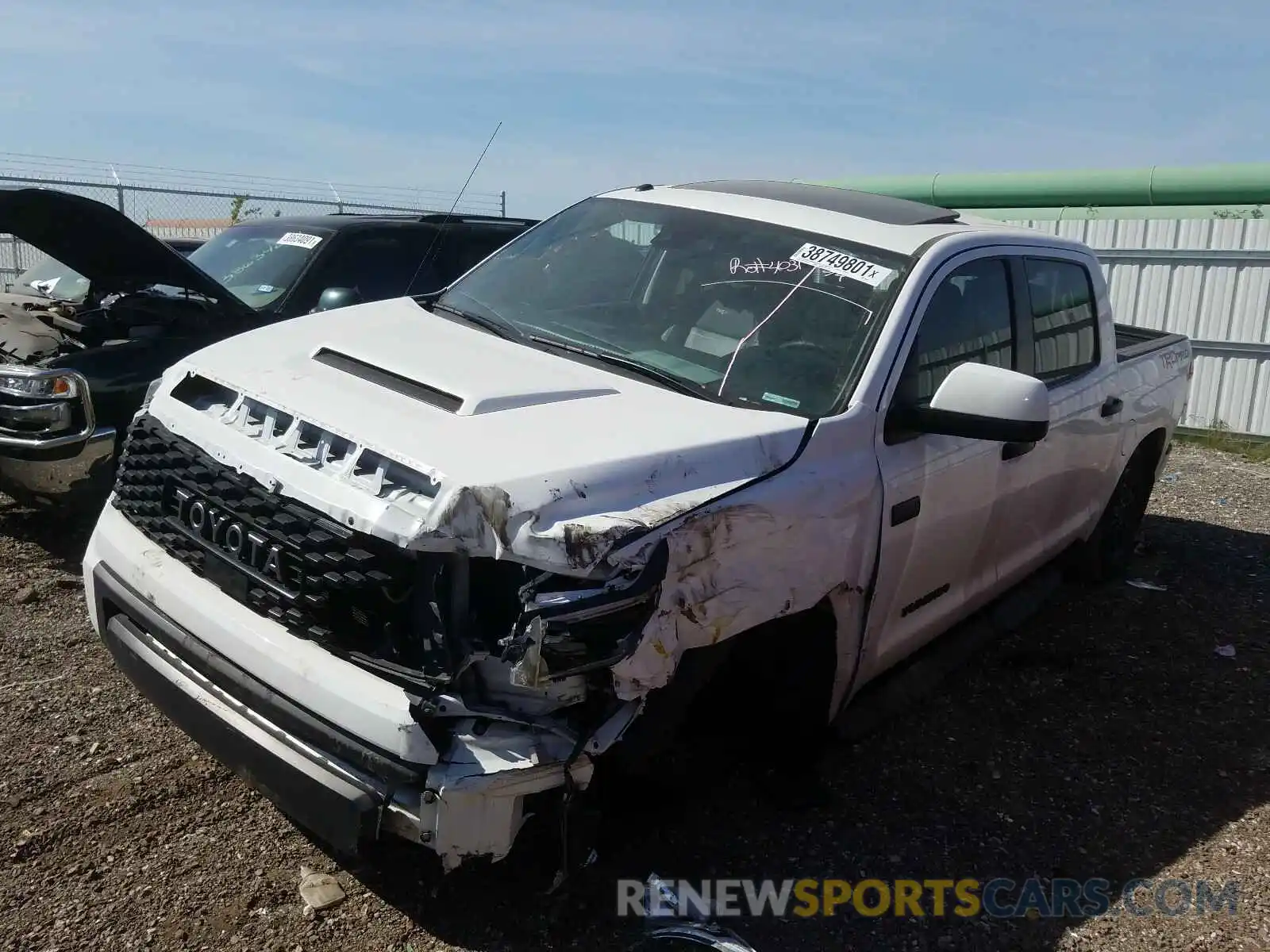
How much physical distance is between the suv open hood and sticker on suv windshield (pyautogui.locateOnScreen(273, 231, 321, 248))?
0.95m

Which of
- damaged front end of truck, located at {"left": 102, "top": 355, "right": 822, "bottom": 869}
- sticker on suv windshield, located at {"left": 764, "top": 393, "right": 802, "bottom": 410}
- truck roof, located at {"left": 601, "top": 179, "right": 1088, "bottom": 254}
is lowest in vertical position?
damaged front end of truck, located at {"left": 102, "top": 355, "right": 822, "bottom": 869}

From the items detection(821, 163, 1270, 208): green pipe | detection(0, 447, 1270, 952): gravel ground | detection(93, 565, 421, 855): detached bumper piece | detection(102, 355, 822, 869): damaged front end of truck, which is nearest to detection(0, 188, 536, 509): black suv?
detection(0, 447, 1270, 952): gravel ground

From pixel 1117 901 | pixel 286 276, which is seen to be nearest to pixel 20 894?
pixel 1117 901

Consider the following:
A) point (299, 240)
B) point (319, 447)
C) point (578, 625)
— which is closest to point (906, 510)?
point (578, 625)

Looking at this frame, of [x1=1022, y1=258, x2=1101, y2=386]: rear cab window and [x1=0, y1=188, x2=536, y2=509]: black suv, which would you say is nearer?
[x1=1022, y1=258, x2=1101, y2=386]: rear cab window

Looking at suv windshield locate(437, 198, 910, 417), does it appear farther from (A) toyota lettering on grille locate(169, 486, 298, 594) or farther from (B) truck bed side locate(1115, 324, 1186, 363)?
(B) truck bed side locate(1115, 324, 1186, 363)

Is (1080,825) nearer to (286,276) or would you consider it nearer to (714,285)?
(714,285)

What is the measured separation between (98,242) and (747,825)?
4.31 metres

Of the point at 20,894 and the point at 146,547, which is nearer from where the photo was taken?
the point at 20,894

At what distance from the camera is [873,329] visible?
3.17 meters

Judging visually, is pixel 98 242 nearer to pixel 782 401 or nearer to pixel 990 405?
pixel 782 401

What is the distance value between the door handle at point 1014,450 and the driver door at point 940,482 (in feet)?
0.08

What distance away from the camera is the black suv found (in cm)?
457

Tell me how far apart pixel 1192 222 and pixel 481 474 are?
36.0 feet
